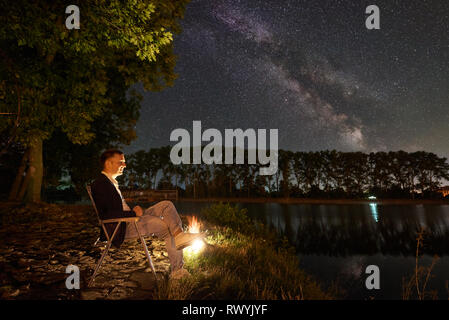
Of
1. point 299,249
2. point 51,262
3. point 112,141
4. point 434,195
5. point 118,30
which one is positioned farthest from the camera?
point 434,195

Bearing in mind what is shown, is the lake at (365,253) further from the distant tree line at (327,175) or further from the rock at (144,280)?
the distant tree line at (327,175)

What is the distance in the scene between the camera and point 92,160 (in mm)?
15156

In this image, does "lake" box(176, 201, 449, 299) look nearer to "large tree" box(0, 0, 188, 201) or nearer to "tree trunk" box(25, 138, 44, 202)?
"large tree" box(0, 0, 188, 201)

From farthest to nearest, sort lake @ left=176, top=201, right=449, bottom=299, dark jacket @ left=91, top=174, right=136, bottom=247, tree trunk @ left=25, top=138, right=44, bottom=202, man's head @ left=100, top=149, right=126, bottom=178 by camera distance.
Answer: tree trunk @ left=25, top=138, right=44, bottom=202 → lake @ left=176, top=201, right=449, bottom=299 → man's head @ left=100, top=149, right=126, bottom=178 → dark jacket @ left=91, top=174, right=136, bottom=247

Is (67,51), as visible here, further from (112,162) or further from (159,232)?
(159,232)

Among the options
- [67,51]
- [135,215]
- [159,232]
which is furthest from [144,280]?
[67,51]

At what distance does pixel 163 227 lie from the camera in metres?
3.46

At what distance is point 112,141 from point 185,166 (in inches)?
1787

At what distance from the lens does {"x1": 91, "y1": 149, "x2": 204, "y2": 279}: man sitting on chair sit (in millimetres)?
3188

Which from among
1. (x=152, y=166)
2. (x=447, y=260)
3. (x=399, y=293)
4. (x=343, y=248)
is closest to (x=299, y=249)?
(x=343, y=248)

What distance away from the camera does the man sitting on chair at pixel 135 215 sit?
319 cm

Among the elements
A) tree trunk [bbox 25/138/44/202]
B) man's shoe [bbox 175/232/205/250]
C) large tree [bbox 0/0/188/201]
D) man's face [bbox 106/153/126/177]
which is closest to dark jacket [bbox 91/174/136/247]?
man's face [bbox 106/153/126/177]

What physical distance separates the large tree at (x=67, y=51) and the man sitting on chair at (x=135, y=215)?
2494 mm
